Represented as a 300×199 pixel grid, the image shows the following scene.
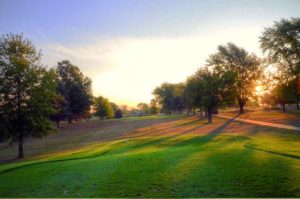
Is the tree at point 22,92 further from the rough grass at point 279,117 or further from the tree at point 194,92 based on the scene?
the rough grass at point 279,117

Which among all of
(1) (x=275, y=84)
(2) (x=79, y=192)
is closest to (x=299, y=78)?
(1) (x=275, y=84)

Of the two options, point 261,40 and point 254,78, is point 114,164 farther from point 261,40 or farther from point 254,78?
point 254,78

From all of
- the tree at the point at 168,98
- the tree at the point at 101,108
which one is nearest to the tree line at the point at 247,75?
the tree at the point at 168,98

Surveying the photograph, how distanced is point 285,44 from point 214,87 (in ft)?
63.2

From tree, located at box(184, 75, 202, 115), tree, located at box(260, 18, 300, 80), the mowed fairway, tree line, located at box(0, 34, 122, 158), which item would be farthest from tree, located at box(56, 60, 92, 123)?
the mowed fairway

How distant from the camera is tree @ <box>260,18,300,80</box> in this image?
28.4m

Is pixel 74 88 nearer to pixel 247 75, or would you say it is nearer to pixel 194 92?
pixel 194 92

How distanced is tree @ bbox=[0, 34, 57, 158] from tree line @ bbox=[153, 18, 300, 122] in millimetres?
28044

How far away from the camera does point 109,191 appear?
8.76m

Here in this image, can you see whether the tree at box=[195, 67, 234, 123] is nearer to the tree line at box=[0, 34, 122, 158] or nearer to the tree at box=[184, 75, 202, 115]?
the tree at box=[184, 75, 202, 115]

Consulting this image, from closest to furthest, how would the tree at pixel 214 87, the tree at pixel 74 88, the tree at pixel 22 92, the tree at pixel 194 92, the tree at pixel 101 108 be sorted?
A: the tree at pixel 22 92 < the tree at pixel 214 87 < the tree at pixel 194 92 < the tree at pixel 74 88 < the tree at pixel 101 108

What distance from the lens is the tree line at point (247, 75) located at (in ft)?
94.3

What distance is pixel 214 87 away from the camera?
48188mm

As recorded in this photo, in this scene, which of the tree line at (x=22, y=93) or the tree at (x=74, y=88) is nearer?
the tree line at (x=22, y=93)
